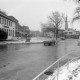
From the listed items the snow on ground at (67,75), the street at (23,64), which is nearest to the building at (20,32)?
the street at (23,64)

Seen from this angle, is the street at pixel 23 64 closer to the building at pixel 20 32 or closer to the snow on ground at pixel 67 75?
the snow on ground at pixel 67 75

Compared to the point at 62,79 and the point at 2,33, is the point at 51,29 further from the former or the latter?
the point at 62,79

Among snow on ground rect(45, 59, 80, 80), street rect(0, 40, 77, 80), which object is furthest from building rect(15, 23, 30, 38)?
snow on ground rect(45, 59, 80, 80)

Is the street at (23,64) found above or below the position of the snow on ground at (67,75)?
below

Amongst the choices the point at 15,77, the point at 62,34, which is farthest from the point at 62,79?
the point at 62,34

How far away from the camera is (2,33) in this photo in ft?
111

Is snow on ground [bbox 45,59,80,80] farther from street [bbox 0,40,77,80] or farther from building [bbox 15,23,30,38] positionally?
building [bbox 15,23,30,38]

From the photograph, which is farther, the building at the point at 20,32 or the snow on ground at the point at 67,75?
the building at the point at 20,32

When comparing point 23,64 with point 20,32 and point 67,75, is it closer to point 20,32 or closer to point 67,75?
point 67,75

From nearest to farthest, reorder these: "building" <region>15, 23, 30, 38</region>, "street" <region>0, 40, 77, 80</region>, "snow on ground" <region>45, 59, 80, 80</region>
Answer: "snow on ground" <region>45, 59, 80, 80</region> → "street" <region>0, 40, 77, 80</region> → "building" <region>15, 23, 30, 38</region>

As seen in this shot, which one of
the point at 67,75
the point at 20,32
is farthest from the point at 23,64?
the point at 20,32

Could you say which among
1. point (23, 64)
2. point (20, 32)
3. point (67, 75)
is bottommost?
point (23, 64)

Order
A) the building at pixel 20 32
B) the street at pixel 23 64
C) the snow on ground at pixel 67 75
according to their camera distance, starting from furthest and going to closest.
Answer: the building at pixel 20 32 → the street at pixel 23 64 → the snow on ground at pixel 67 75

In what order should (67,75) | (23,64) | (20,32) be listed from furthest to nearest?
(20,32) → (23,64) → (67,75)
